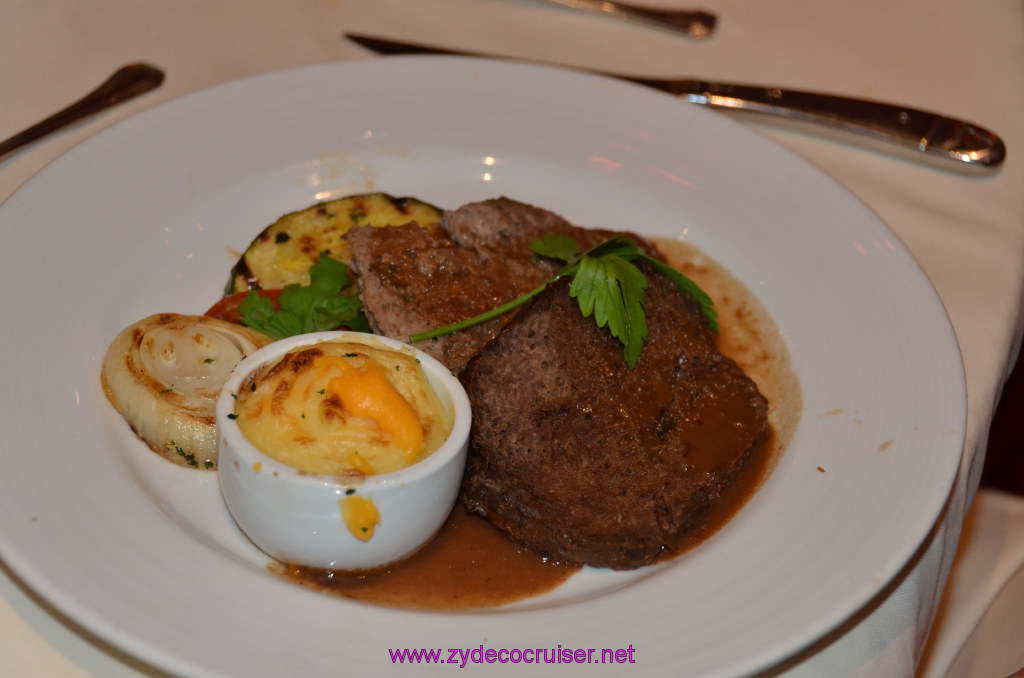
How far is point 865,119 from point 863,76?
0.73 meters

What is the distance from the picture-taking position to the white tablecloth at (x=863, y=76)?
3383mm

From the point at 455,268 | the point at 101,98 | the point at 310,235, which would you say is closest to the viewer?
the point at 455,268

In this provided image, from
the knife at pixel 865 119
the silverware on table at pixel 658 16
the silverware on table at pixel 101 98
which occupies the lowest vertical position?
the silverware on table at pixel 101 98

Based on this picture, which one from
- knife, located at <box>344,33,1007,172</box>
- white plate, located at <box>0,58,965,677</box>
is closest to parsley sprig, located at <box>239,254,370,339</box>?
white plate, located at <box>0,58,965,677</box>

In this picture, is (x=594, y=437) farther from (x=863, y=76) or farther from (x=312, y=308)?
(x=863, y=76)

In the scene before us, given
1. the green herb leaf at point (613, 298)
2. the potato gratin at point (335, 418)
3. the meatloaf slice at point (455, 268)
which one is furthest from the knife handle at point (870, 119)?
the potato gratin at point (335, 418)

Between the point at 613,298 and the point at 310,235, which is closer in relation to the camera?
the point at 613,298

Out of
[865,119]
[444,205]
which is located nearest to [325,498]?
[444,205]

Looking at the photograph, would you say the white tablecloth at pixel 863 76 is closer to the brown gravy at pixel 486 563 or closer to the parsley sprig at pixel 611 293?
the brown gravy at pixel 486 563

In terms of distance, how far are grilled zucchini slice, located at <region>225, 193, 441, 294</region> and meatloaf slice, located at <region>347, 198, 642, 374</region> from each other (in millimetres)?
231

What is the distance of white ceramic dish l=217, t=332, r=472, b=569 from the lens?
8.35 ft

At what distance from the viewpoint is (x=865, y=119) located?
4422 millimetres

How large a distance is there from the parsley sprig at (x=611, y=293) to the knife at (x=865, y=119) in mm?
1517

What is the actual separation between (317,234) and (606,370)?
151 centimetres
